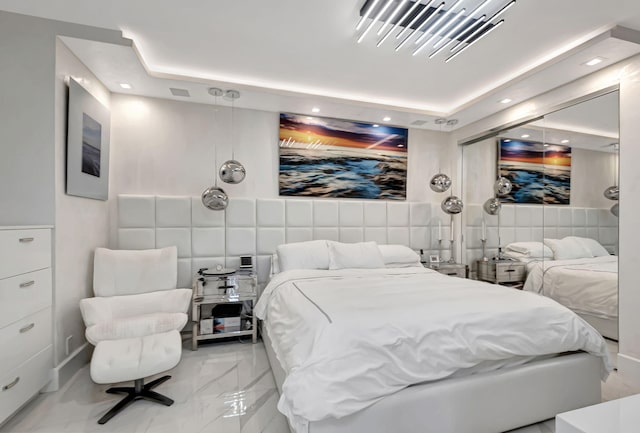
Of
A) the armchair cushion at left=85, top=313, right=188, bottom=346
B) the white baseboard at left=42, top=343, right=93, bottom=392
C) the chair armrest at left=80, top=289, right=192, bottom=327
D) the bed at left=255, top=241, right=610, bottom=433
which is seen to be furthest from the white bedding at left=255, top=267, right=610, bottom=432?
the white baseboard at left=42, top=343, right=93, bottom=392

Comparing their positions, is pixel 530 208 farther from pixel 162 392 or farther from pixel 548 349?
pixel 162 392

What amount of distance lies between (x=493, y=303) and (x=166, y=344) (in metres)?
2.26

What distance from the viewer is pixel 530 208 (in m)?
3.48

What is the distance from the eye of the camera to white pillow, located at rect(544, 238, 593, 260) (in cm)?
299

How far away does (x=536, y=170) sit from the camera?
342 cm

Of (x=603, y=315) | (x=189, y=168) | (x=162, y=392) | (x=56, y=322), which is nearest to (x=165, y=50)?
(x=189, y=168)

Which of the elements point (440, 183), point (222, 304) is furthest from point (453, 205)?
point (222, 304)

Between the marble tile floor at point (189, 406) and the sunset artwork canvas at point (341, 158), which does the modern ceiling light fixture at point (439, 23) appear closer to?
the sunset artwork canvas at point (341, 158)

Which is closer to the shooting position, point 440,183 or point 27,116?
point 27,116

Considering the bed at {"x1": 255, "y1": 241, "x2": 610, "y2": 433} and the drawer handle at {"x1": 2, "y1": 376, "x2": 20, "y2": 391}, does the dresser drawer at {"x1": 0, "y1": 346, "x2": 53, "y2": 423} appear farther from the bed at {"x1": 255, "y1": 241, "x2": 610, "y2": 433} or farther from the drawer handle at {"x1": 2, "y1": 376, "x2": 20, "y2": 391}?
the bed at {"x1": 255, "y1": 241, "x2": 610, "y2": 433}

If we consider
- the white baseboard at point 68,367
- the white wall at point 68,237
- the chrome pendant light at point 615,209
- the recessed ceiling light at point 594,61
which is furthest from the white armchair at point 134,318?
the recessed ceiling light at point 594,61

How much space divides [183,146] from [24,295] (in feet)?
6.72

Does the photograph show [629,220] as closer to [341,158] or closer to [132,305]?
[341,158]

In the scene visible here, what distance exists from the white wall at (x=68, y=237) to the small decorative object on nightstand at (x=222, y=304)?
940 mm
